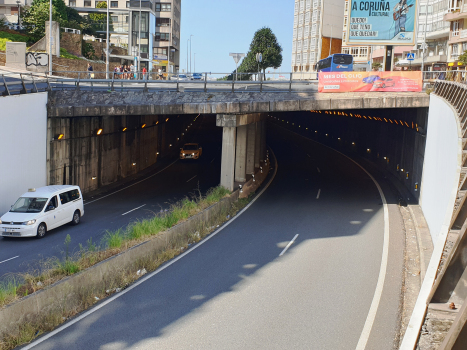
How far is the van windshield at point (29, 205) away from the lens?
20.7 metres

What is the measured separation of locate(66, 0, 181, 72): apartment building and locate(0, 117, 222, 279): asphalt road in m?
44.1

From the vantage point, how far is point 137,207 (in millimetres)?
26578

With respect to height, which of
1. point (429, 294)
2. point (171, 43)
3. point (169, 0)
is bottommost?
point (429, 294)

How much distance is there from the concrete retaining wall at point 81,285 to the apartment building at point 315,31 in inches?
3122

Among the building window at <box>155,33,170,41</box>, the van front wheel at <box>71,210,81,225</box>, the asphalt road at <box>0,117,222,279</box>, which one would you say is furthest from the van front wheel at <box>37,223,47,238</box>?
the building window at <box>155,33,170,41</box>

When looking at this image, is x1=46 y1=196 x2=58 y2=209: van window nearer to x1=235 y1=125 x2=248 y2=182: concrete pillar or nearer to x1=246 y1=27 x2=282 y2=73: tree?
x1=235 y1=125 x2=248 y2=182: concrete pillar

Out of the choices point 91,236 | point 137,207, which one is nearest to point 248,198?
point 137,207

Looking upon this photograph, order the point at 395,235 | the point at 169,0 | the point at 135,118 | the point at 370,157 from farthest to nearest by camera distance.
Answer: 1. the point at 169,0
2. the point at 370,157
3. the point at 135,118
4. the point at 395,235

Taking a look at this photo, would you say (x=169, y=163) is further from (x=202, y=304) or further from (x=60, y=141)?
(x=202, y=304)

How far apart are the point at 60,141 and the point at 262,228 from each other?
1377 cm

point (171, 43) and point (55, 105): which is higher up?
point (171, 43)

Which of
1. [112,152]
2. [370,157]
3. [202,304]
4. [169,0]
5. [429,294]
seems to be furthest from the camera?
[169,0]

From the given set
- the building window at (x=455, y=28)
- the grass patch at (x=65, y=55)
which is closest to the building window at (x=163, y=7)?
the grass patch at (x=65, y=55)

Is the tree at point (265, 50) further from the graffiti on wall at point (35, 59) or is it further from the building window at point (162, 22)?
the graffiti on wall at point (35, 59)
